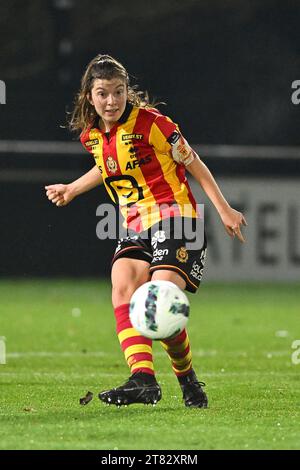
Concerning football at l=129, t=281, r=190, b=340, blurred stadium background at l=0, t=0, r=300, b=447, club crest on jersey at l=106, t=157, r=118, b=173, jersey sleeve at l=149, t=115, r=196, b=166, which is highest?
blurred stadium background at l=0, t=0, r=300, b=447

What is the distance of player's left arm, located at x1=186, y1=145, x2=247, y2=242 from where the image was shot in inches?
237

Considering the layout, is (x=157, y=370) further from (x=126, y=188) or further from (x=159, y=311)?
(x=159, y=311)

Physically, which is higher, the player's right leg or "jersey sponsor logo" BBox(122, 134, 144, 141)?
"jersey sponsor logo" BBox(122, 134, 144, 141)

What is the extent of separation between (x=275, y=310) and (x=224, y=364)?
424 centimetres

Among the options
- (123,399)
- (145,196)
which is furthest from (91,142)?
(123,399)

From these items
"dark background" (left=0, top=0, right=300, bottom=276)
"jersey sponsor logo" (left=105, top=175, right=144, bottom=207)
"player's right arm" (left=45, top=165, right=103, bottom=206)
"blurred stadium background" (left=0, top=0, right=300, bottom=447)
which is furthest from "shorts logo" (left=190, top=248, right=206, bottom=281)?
"dark background" (left=0, top=0, right=300, bottom=276)

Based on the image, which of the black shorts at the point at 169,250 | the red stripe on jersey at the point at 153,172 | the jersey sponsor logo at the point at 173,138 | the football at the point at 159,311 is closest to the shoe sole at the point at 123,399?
the football at the point at 159,311

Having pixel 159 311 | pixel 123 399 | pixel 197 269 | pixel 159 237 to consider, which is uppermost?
pixel 159 237

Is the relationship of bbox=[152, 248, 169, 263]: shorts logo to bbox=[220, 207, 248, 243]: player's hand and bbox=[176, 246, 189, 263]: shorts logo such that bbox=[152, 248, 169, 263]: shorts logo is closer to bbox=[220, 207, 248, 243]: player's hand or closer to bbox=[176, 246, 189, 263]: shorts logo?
bbox=[176, 246, 189, 263]: shorts logo

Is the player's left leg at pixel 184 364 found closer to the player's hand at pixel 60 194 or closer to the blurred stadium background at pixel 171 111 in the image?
the player's hand at pixel 60 194

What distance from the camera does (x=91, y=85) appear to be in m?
6.25

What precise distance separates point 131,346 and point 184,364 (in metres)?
0.36
